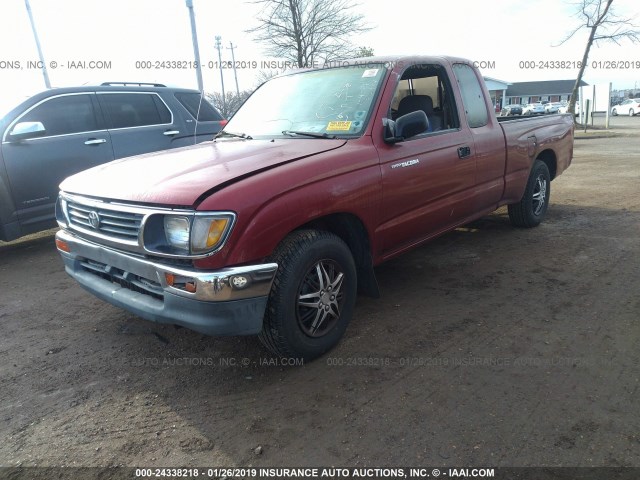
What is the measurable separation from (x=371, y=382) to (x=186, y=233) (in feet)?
4.50

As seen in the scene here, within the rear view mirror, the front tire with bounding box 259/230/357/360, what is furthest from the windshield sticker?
the rear view mirror

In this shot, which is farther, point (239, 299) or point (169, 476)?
point (239, 299)

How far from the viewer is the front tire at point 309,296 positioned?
106 inches

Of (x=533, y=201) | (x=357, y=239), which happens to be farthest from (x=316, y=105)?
(x=533, y=201)

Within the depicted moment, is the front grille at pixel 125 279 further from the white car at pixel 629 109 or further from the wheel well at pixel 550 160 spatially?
the white car at pixel 629 109

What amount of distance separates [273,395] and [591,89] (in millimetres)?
31604

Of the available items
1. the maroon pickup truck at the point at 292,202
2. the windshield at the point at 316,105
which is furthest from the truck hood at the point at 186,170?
the windshield at the point at 316,105

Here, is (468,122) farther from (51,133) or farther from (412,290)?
(51,133)

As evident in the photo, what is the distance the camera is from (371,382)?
279cm

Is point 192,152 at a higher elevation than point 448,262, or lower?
higher

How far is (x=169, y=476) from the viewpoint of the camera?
2.17 meters

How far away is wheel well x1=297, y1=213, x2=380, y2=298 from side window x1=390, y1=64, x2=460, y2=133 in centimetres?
144

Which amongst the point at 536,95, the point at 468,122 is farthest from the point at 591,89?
the point at 536,95

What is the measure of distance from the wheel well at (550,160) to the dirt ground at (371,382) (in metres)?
1.86
